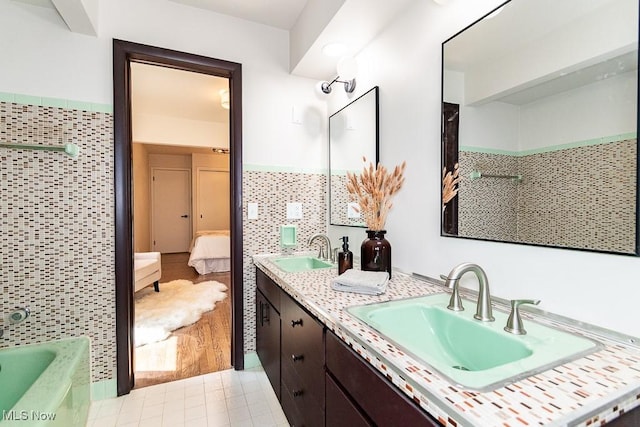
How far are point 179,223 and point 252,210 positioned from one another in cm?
554

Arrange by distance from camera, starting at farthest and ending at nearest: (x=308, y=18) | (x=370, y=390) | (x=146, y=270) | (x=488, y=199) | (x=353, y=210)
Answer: (x=146, y=270) < (x=353, y=210) < (x=308, y=18) < (x=488, y=199) < (x=370, y=390)

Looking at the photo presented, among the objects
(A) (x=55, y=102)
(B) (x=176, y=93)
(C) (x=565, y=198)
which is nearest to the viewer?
(C) (x=565, y=198)

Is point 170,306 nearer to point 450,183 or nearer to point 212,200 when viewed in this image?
point 450,183

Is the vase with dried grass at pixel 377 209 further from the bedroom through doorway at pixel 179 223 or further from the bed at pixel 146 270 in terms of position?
the bed at pixel 146 270

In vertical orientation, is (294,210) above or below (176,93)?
below

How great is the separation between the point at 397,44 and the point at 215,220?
6227mm

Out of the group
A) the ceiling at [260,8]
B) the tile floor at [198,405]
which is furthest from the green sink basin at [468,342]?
the ceiling at [260,8]

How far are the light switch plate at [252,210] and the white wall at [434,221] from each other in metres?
0.73

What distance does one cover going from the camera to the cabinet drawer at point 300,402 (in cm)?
110

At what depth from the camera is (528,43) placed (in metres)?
→ 0.98

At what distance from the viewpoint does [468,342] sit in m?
0.92

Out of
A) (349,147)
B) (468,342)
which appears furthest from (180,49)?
(468,342)

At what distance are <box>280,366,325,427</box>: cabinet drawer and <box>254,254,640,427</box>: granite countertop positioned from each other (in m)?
0.43

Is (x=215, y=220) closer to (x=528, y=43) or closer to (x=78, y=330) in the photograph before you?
(x=78, y=330)
